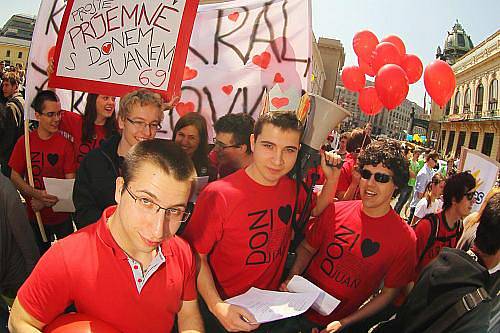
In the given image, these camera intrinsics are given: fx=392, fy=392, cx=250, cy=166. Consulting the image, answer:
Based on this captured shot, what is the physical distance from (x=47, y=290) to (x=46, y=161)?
206 cm

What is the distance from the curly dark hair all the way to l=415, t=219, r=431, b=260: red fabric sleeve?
50 centimetres

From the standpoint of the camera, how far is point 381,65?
6.36 m

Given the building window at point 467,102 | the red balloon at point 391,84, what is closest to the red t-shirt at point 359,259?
the red balloon at point 391,84

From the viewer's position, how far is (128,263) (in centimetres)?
154

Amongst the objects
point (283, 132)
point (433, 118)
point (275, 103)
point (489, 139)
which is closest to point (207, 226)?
point (283, 132)

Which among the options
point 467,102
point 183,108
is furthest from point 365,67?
point 467,102

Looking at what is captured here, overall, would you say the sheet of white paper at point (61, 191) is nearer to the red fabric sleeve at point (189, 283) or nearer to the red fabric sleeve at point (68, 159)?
the red fabric sleeve at point (68, 159)

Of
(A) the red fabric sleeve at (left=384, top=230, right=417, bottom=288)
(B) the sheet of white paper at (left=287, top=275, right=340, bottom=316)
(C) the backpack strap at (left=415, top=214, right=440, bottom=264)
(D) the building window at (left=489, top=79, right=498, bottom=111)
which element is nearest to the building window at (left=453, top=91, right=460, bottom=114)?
(D) the building window at (left=489, top=79, right=498, bottom=111)

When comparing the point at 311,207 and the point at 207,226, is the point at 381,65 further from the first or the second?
the point at 207,226

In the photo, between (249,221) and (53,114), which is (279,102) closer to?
(249,221)

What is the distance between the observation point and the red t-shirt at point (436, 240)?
281 centimetres

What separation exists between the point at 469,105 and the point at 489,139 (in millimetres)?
10380

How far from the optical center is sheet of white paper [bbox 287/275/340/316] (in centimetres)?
203

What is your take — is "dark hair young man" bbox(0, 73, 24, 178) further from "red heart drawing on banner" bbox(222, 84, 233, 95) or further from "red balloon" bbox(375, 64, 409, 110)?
"red balloon" bbox(375, 64, 409, 110)
